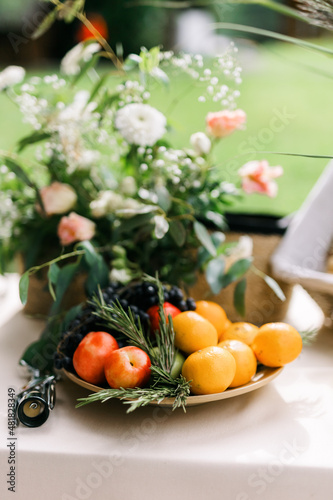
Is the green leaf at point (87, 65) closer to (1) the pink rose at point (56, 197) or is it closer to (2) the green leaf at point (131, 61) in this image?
(2) the green leaf at point (131, 61)

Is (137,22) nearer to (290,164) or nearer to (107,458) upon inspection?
(290,164)

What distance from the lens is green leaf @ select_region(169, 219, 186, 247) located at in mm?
766

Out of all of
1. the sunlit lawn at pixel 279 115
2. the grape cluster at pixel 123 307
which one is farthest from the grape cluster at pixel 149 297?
the sunlit lawn at pixel 279 115

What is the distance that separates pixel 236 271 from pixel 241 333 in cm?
14

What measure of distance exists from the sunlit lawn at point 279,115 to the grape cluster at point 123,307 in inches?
44.8

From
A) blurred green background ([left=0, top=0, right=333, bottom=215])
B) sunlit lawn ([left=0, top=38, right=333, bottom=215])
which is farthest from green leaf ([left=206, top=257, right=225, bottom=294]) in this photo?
sunlit lawn ([left=0, top=38, right=333, bottom=215])

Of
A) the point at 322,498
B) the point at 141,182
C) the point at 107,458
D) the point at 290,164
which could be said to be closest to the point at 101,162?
the point at 141,182

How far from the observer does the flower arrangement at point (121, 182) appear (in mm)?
773

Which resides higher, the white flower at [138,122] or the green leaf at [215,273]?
the white flower at [138,122]

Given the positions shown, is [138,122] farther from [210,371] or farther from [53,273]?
[210,371]

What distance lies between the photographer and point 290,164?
80.8 inches

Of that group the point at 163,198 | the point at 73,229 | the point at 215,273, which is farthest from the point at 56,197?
the point at 215,273

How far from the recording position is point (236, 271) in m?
0.81

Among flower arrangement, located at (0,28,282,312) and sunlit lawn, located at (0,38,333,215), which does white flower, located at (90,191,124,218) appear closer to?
flower arrangement, located at (0,28,282,312)
